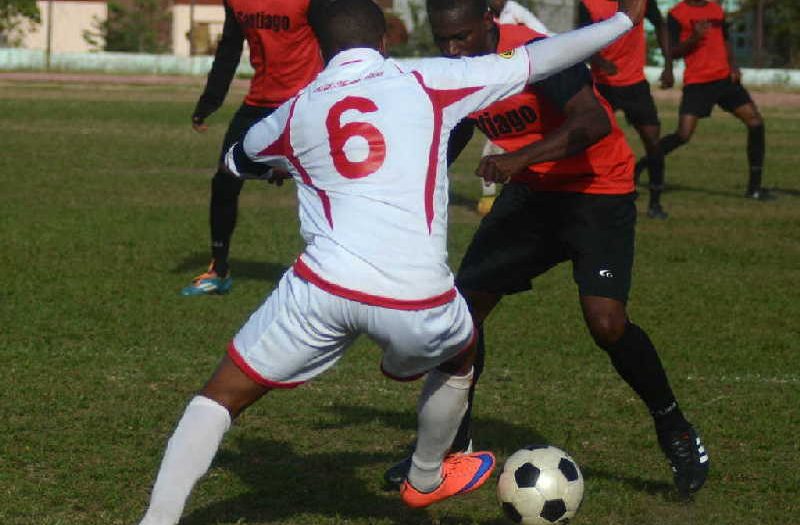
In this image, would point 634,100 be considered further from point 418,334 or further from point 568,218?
point 418,334

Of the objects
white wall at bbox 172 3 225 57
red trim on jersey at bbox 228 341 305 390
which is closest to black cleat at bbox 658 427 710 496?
red trim on jersey at bbox 228 341 305 390

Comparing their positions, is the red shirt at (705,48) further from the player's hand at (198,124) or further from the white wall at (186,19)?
the white wall at (186,19)

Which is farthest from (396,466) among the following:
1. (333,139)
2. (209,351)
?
(209,351)

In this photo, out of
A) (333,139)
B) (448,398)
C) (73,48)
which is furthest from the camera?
(73,48)

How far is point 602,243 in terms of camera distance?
5953 mm

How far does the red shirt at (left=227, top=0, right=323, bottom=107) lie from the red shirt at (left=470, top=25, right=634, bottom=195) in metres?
3.97

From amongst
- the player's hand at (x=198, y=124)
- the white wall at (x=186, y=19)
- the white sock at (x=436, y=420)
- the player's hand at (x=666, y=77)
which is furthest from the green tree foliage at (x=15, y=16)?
the white sock at (x=436, y=420)

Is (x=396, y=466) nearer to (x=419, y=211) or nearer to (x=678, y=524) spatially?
(x=678, y=524)

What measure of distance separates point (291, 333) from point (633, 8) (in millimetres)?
1704

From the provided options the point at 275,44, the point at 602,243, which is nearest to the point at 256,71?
the point at 275,44

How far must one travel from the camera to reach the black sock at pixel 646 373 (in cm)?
587

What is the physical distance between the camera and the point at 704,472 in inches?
231

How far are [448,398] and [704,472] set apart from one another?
1275 millimetres

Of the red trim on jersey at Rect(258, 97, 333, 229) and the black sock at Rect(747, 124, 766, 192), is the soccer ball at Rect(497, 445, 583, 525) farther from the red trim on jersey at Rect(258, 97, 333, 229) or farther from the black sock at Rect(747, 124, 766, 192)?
the black sock at Rect(747, 124, 766, 192)
